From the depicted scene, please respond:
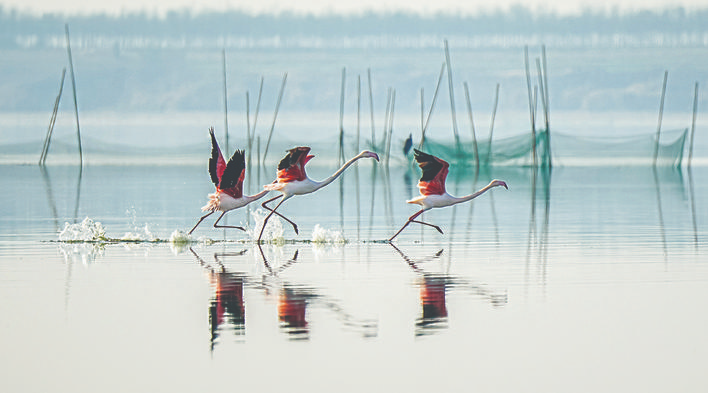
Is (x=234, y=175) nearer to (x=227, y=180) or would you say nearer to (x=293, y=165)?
(x=227, y=180)

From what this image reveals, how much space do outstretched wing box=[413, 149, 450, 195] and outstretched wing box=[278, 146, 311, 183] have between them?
1.65 m

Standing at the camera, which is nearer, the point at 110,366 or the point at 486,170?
the point at 110,366

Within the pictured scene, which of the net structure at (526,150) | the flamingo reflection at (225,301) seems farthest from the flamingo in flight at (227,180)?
the net structure at (526,150)

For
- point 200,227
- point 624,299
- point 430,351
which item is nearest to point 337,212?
point 200,227

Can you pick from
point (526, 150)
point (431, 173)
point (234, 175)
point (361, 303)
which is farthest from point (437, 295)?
point (526, 150)

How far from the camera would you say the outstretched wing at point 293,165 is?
63.1ft

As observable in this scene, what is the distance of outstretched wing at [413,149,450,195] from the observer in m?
19.0

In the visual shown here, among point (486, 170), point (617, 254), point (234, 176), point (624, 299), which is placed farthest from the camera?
point (486, 170)

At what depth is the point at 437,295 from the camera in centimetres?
1334

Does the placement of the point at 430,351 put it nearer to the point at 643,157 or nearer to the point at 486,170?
the point at 486,170

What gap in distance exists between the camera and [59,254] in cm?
1745

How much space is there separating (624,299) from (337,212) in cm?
1369

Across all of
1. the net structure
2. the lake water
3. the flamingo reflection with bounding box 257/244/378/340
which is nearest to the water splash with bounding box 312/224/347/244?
the lake water

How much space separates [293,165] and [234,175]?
3.14 feet
